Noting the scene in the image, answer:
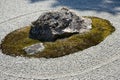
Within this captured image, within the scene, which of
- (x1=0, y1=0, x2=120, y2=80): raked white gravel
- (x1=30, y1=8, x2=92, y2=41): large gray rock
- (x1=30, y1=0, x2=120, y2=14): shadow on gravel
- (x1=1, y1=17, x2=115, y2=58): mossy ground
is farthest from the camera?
(x1=30, y1=0, x2=120, y2=14): shadow on gravel

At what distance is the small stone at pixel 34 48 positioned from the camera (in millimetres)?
7691

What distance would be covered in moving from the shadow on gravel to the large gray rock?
213 centimetres

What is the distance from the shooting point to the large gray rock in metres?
8.17

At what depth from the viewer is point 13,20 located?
1031 centimetres

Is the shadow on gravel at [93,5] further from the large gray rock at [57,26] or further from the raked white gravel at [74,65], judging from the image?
the large gray rock at [57,26]

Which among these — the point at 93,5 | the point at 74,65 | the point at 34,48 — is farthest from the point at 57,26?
the point at 93,5

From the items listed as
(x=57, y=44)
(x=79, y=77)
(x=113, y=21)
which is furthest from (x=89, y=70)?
(x=113, y=21)

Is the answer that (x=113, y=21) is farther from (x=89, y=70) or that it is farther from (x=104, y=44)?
(x=89, y=70)

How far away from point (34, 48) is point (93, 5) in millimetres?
4072

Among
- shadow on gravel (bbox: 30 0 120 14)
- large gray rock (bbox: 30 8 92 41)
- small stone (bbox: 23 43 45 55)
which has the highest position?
large gray rock (bbox: 30 8 92 41)

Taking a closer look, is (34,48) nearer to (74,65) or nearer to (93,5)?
(74,65)

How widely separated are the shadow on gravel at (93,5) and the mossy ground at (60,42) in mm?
1630

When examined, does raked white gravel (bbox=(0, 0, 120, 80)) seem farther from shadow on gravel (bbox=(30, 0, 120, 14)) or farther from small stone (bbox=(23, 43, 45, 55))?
shadow on gravel (bbox=(30, 0, 120, 14))

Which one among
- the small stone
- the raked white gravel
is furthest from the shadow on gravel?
the small stone
